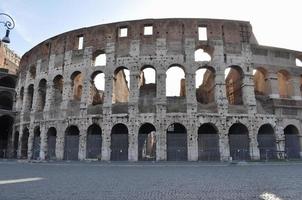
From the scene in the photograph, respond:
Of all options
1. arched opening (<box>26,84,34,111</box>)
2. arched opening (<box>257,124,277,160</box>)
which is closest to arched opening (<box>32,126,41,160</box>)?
arched opening (<box>26,84,34,111</box>)

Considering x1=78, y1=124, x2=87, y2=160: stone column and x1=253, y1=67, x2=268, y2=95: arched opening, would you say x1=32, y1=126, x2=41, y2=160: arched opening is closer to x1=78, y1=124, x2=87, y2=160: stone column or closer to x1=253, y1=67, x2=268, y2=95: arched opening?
x1=78, y1=124, x2=87, y2=160: stone column

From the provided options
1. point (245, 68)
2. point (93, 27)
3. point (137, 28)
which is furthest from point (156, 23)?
point (245, 68)

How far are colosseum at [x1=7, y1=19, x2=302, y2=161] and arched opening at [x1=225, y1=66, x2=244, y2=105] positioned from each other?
0.09 m

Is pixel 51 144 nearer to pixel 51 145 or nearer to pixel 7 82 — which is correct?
pixel 51 145

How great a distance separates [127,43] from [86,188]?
1484 centimetres

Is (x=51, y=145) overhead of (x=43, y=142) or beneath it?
beneath

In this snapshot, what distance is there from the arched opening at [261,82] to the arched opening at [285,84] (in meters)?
1.30

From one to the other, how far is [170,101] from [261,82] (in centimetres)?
849

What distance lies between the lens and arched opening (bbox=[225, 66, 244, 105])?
1928 centimetres

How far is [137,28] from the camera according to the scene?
761 inches

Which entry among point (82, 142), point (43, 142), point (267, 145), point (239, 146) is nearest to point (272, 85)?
point (267, 145)

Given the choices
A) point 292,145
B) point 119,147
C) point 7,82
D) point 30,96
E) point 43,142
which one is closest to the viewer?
point 119,147

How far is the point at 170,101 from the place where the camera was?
17688 millimetres

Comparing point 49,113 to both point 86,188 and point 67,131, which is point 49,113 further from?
point 86,188
